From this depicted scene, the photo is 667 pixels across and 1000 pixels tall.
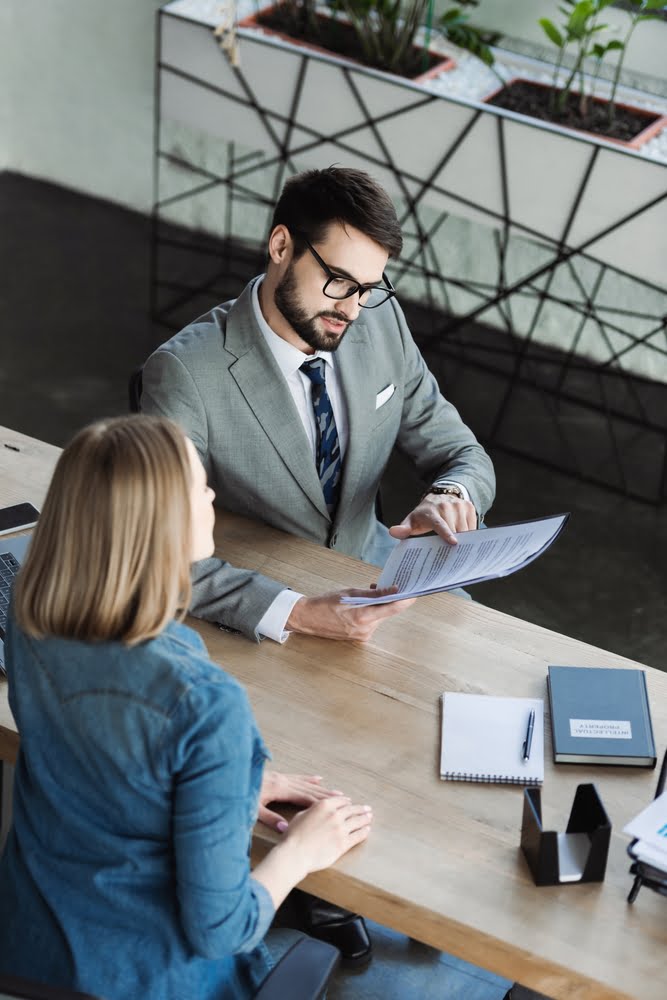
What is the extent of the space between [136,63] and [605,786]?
421 cm

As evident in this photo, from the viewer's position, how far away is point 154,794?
1.29 m

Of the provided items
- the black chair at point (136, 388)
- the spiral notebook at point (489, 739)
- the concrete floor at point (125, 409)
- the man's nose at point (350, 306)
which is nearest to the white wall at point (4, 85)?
the concrete floor at point (125, 409)

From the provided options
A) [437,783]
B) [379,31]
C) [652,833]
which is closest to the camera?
[652,833]

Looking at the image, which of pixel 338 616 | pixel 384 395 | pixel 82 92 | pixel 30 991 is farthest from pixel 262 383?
pixel 82 92

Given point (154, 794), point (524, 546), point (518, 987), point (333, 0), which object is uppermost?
point (333, 0)

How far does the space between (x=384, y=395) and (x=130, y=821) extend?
48.7 inches

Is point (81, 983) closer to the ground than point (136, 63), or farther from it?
closer to the ground

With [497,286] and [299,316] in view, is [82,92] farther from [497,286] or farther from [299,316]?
[299,316]

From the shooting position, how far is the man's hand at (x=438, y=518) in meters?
2.06

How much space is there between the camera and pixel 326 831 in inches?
59.9

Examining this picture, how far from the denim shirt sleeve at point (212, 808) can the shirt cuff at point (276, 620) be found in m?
0.55

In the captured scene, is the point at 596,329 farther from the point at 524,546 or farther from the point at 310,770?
the point at 310,770

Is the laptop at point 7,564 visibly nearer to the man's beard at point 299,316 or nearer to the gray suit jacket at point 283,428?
the gray suit jacket at point 283,428

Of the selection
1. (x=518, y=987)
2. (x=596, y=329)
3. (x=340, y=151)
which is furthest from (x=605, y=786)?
(x=596, y=329)
